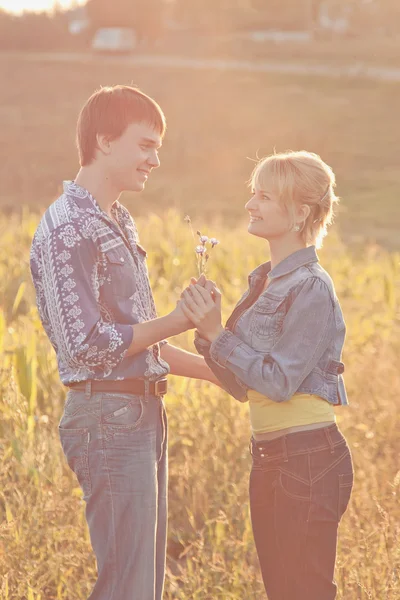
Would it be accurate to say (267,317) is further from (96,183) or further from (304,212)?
(96,183)

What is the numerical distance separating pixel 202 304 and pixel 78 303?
1.28 ft

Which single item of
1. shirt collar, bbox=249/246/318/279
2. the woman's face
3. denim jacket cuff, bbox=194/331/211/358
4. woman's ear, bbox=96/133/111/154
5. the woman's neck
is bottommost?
denim jacket cuff, bbox=194/331/211/358

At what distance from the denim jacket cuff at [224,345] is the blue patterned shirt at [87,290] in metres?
0.18

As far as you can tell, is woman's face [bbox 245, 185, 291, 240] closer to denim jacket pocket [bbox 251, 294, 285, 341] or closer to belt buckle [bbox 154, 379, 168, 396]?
denim jacket pocket [bbox 251, 294, 285, 341]

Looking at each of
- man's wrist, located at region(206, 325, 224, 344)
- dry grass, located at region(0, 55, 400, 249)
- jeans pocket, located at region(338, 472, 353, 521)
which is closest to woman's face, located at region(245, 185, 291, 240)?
man's wrist, located at region(206, 325, 224, 344)

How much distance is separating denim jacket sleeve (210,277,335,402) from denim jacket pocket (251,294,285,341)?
0.19 ft

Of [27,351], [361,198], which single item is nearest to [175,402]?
[27,351]

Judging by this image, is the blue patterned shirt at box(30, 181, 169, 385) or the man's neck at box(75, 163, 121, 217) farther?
the man's neck at box(75, 163, 121, 217)

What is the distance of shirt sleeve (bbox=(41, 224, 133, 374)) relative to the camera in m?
2.60

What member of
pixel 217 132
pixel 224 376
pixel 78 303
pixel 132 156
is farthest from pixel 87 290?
pixel 217 132

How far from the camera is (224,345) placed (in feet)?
9.22

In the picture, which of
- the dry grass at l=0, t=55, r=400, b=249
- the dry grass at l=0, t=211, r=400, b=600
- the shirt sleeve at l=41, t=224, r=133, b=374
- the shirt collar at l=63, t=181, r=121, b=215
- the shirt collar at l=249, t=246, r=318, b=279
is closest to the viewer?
the shirt sleeve at l=41, t=224, r=133, b=374

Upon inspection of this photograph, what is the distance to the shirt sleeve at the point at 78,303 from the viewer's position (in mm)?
2596

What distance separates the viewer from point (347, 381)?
5.62m
